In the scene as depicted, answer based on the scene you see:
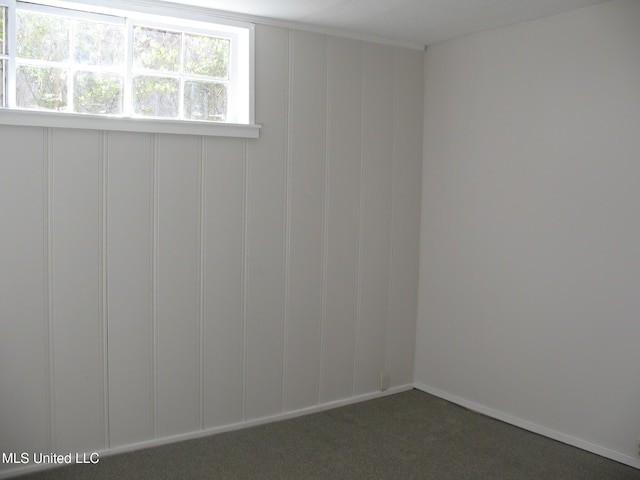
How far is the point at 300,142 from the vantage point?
3857 mm

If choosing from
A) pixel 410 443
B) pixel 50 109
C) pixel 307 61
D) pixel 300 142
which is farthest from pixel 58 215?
pixel 410 443

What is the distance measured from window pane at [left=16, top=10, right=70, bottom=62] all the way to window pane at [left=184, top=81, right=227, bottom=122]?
65cm

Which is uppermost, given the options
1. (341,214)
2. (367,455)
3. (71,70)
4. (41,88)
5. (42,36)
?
(42,36)

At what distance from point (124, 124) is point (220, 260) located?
89 centimetres

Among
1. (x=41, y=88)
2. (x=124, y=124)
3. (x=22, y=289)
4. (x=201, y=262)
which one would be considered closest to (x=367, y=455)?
(x=201, y=262)

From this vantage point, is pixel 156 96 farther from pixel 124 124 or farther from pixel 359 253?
pixel 359 253

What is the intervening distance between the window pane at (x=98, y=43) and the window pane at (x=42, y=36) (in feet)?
0.20

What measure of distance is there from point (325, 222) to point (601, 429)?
1909mm

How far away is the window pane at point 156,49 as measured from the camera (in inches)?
133

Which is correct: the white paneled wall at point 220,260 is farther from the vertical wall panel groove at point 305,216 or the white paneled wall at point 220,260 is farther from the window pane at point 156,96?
the window pane at point 156,96

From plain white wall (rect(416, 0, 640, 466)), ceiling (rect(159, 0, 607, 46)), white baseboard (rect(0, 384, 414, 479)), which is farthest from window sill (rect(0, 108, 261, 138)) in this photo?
white baseboard (rect(0, 384, 414, 479))

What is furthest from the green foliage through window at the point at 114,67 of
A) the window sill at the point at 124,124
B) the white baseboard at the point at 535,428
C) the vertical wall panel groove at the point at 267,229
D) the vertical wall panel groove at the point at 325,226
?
the white baseboard at the point at 535,428

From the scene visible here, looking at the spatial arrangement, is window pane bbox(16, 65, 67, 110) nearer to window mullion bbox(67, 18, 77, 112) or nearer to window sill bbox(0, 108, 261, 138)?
window mullion bbox(67, 18, 77, 112)

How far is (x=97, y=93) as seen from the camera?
10.8ft
